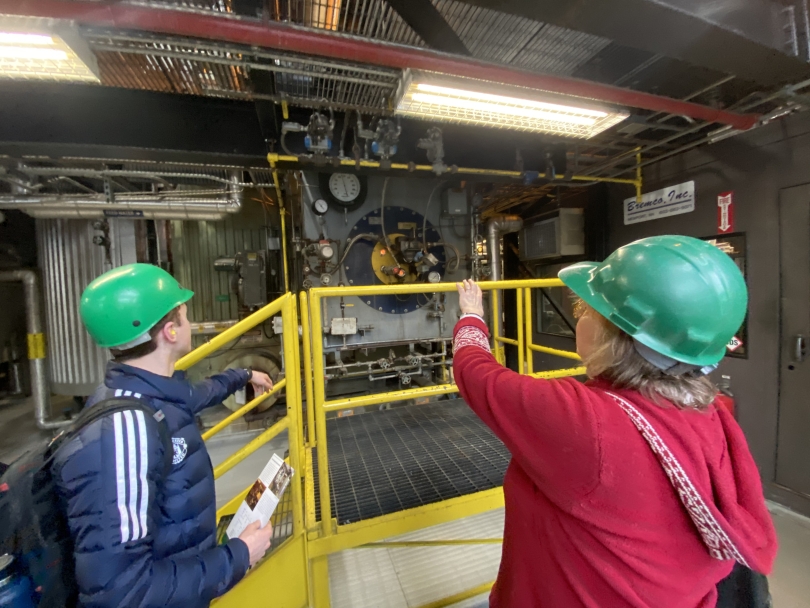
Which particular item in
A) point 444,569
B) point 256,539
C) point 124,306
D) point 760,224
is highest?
point 760,224

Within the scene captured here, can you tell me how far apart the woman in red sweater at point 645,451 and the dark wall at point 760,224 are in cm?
316

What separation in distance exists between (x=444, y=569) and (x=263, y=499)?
5.85 ft

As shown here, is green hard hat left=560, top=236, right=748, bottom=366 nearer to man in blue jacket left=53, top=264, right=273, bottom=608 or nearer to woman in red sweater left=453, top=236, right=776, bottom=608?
woman in red sweater left=453, top=236, right=776, bottom=608

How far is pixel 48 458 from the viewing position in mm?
938

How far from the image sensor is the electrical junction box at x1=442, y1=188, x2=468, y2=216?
13.4ft

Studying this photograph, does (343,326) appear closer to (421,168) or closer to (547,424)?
(421,168)

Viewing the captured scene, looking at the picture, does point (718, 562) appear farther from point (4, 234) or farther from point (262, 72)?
point (4, 234)

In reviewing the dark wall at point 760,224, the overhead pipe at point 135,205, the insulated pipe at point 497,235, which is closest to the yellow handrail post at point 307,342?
the overhead pipe at point 135,205

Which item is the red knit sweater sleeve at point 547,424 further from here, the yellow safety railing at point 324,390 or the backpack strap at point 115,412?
the backpack strap at point 115,412

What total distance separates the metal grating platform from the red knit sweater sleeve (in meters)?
Answer: 1.17

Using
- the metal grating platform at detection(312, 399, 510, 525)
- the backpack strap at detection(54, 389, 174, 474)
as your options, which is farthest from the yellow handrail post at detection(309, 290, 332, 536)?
the backpack strap at detection(54, 389, 174, 474)

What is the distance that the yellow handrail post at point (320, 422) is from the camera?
1568 mm

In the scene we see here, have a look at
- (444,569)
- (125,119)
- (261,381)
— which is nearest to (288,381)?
(261,381)

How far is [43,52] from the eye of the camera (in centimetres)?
156
